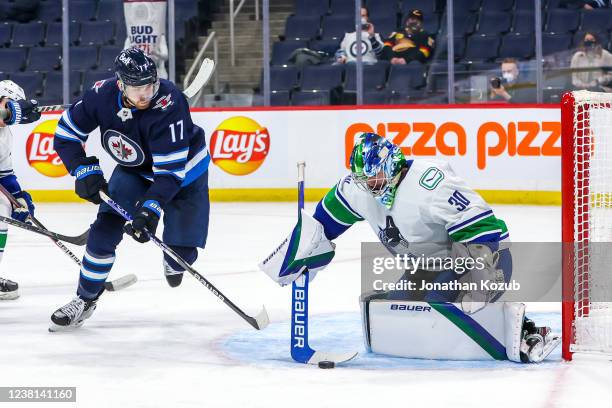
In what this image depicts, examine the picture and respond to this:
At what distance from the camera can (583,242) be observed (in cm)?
367

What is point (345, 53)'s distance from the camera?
9383 millimetres

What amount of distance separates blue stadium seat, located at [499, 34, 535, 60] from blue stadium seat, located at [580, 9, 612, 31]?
403 millimetres

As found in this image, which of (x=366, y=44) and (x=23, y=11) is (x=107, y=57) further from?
(x=366, y=44)

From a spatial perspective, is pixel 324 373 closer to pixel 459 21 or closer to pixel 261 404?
pixel 261 404

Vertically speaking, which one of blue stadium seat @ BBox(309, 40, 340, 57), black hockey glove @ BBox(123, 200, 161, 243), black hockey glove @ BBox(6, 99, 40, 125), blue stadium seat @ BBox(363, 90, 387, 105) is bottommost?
black hockey glove @ BBox(123, 200, 161, 243)

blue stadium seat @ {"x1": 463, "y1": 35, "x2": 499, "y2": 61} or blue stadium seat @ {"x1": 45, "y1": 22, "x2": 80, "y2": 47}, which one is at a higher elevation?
blue stadium seat @ {"x1": 45, "y1": 22, "x2": 80, "y2": 47}

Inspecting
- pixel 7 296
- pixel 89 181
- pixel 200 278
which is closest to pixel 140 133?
pixel 89 181

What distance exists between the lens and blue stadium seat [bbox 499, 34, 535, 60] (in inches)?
350

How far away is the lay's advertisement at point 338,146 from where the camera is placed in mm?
8773

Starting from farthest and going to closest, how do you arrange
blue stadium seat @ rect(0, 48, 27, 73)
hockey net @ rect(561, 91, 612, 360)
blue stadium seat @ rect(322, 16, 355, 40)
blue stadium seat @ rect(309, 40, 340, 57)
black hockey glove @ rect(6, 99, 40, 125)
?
blue stadium seat @ rect(0, 48, 27, 73)
blue stadium seat @ rect(309, 40, 340, 57)
blue stadium seat @ rect(322, 16, 355, 40)
black hockey glove @ rect(6, 99, 40, 125)
hockey net @ rect(561, 91, 612, 360)

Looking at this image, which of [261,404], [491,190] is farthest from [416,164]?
[491,190]

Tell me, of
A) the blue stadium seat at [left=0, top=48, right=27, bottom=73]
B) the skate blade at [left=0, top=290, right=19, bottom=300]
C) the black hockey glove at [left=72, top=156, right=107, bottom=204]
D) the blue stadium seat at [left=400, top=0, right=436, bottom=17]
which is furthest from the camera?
the blue stadium seat at [left=0, top=48, right=27, bottom=73]

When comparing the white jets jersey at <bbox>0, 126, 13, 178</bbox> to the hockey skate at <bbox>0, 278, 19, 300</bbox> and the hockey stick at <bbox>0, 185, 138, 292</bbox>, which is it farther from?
the hockey skate at <bbox>0, 278, 19, 300</bbox>

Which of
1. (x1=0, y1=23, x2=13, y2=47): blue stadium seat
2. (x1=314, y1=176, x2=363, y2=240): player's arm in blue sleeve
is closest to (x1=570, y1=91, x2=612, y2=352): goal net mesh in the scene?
(x1=314, y1=176, x2=363, y2=240): player's arm in blue sleeve
